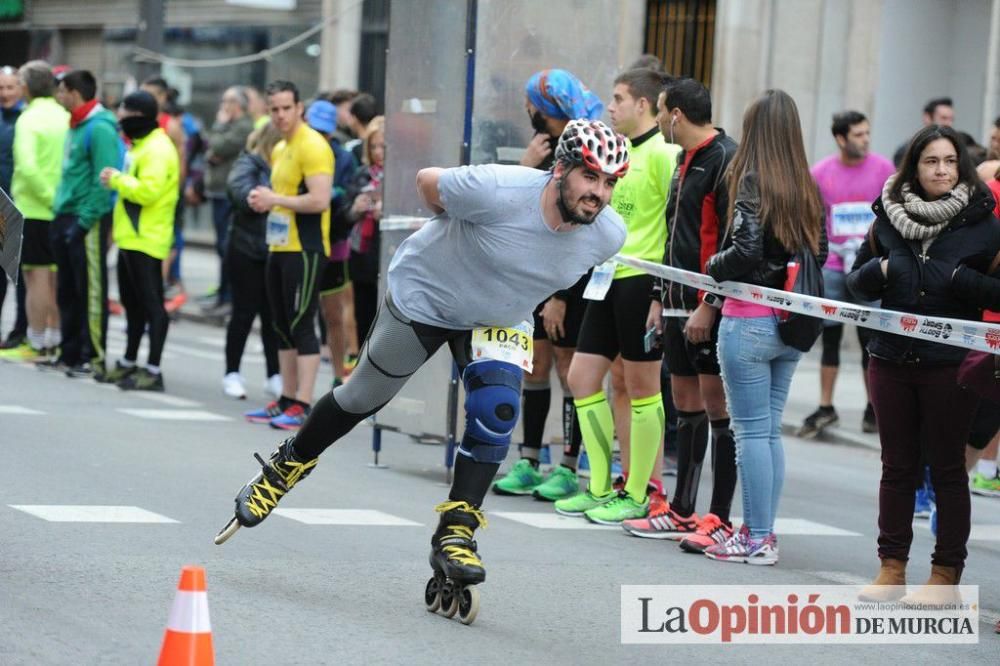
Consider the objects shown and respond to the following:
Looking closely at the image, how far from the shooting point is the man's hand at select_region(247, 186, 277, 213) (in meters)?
10.4

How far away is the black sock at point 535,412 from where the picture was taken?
905 cm

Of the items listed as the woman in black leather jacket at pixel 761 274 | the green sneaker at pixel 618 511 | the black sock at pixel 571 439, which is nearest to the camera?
the woman in black leather jacket at pixel 761 274

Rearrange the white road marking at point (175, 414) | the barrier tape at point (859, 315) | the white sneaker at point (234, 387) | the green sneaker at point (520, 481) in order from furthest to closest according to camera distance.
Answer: the white sneaker at point (234, 387), the white road marking at point (175, 414), the green sneaker at point (520, 481), the barrier tape at point (859, 315)

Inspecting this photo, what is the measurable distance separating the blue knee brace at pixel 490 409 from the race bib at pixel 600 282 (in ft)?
6.65

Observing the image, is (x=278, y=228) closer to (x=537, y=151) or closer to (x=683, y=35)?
(x=537, y=151)

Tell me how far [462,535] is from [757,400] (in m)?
1.83

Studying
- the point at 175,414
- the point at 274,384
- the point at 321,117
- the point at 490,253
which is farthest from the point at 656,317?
the point at 274,384


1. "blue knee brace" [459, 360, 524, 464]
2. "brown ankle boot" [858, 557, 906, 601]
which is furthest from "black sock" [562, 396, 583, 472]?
"blue knee brace" [459, 360, 524, 464]

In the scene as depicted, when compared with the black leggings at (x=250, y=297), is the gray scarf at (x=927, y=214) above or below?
above

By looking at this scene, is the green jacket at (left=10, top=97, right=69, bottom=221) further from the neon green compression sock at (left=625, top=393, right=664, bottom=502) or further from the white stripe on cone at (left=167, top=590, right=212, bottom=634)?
the white stripe on cone at (left=167, top=590, right=212, bottom=634)

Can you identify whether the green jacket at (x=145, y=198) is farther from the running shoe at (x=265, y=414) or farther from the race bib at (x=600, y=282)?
the race bib at (x=600, y=282)

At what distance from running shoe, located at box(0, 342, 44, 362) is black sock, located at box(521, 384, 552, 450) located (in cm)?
545

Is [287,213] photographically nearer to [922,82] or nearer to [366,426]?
[366,426]

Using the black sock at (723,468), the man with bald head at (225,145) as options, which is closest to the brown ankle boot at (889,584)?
the black sock at (723,468)
